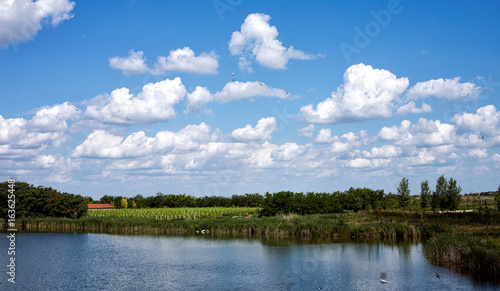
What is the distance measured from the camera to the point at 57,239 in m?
67.6

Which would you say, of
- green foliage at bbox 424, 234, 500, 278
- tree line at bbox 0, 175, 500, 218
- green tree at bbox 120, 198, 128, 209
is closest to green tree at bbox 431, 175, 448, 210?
tree line at bbox 0, 175, 500, 218

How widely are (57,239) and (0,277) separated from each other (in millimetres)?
31137

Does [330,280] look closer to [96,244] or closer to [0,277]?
[0,277]

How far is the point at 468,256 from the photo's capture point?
1533 inches

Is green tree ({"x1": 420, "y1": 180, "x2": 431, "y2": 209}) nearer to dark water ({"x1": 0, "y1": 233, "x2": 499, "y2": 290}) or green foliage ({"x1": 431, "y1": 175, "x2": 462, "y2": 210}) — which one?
green foliage ({"x1": 431, "y1": 175, "x2": 462, "y2": 210})

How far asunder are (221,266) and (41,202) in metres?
60.9

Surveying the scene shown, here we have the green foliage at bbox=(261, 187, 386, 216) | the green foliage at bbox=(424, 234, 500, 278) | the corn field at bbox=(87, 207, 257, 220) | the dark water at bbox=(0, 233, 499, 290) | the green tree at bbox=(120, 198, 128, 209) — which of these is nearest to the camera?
the dark water at bbox=(0, 233, 499, 290)

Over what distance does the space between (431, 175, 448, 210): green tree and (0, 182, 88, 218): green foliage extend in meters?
75.1

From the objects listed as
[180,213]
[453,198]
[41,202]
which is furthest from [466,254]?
[180,213]

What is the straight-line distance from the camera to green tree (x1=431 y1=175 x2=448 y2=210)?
3551 inches

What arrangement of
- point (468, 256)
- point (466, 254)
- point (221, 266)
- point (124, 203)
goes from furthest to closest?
1. point (124, 203)
2. point (221, 266)
3. point (466, 254)
4. point (468, 256)

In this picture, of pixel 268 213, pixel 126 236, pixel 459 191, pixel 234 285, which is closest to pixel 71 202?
pixel 126 236

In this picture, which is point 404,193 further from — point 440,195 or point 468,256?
point 468,256

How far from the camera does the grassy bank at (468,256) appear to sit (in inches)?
1426
